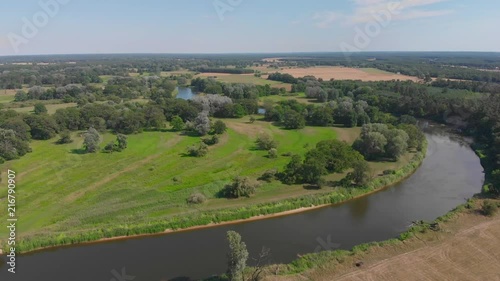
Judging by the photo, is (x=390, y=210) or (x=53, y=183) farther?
(x=53, y=183)

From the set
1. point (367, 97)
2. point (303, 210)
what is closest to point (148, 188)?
point (303, 210)

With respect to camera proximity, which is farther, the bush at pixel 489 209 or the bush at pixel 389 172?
the bush at pixel 389 172

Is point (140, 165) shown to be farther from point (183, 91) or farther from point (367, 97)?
point (183, 91)

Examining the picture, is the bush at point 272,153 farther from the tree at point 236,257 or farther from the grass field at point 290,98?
the grass field at point 290,98

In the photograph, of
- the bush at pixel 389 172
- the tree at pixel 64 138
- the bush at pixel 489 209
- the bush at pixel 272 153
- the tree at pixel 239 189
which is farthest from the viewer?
the tree at pixel 64 138

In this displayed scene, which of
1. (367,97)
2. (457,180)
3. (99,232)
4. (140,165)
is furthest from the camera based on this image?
(367,97)

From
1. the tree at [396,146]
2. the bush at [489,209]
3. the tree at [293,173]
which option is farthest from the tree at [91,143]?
the bush at [489,209]

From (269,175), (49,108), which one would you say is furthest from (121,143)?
(49,108)
